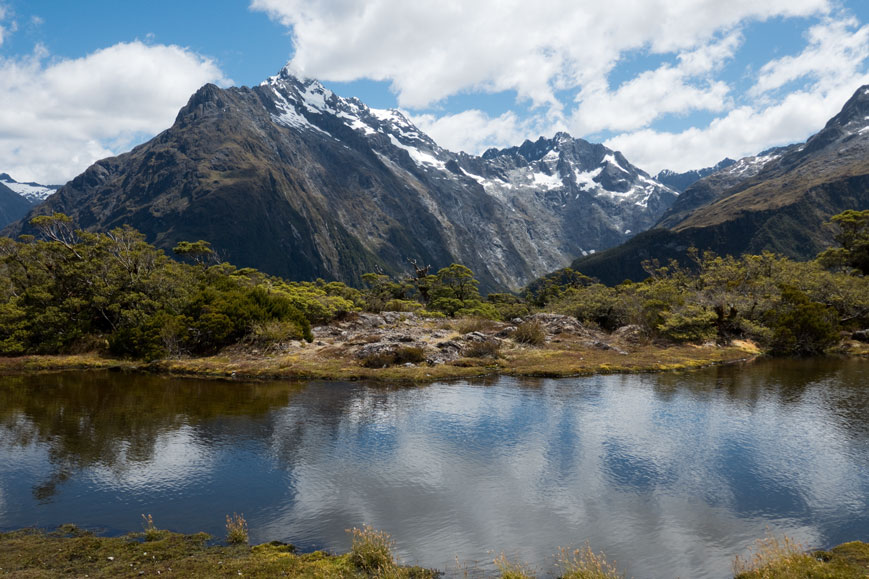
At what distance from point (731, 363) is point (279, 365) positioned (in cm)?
5242

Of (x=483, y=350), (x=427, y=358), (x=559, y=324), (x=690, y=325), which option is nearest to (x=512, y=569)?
(x=427, y=358)

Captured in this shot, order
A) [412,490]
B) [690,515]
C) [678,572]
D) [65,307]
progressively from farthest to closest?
[65,307], [412,490], [690,515], [678,572]

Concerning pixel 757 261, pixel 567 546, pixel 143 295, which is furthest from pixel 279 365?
pixel 757 261

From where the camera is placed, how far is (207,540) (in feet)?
59.7

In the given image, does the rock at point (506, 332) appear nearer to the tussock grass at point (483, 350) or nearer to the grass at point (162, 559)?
the tussock grass at point (483, 350)

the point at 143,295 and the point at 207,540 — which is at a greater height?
the point at 143,295

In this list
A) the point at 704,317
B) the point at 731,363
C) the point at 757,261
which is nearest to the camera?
the point at 731,363

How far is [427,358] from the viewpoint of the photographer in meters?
55.4

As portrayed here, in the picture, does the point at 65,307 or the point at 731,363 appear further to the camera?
the point at 65,307

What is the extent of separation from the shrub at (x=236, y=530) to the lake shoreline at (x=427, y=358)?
29.3 metres

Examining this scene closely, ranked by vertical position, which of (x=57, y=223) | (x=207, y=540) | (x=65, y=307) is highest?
(x=57, y=223)

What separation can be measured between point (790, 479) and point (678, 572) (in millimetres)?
11699

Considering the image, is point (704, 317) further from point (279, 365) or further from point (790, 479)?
point (279, 365)

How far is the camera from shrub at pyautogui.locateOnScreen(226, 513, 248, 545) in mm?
18125
